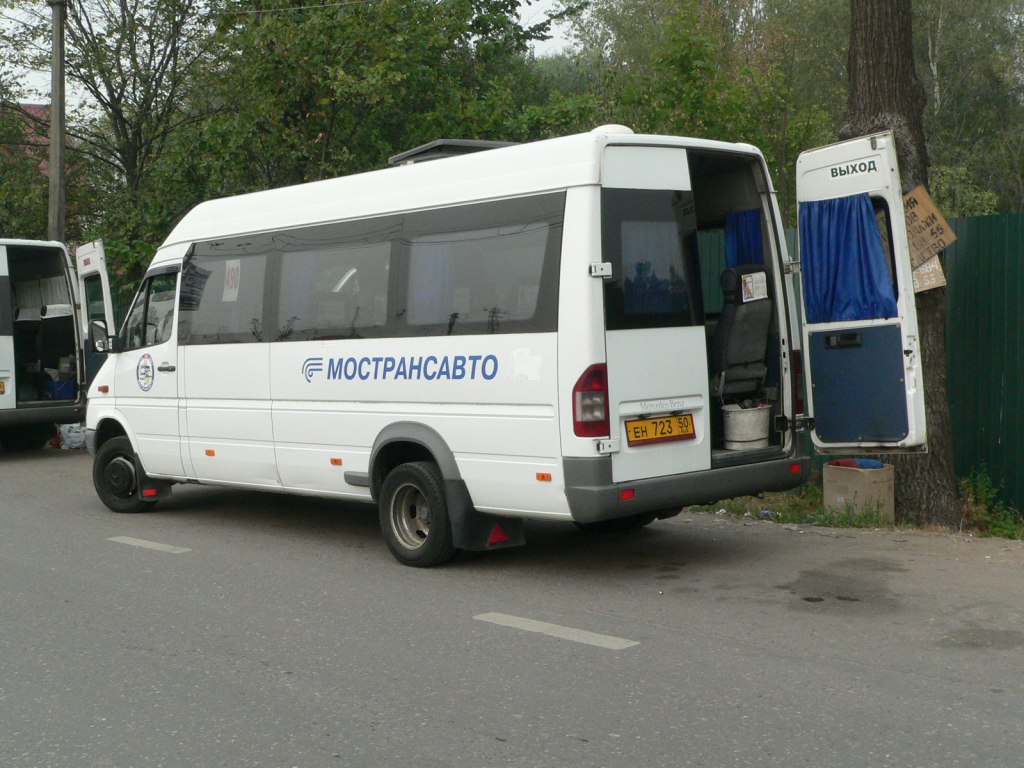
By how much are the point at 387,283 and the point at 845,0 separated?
3199 cm

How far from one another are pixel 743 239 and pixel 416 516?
2.93 m

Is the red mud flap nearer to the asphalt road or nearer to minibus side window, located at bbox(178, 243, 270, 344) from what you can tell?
the asphalt road

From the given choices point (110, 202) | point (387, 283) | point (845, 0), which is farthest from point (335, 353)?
point (845, 0)

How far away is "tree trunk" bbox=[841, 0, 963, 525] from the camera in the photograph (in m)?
8.88

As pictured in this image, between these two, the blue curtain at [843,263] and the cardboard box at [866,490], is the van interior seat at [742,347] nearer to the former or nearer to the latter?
the blue curtain at [843,263]

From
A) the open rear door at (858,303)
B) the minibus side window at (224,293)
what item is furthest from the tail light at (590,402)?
the minibus side window at (224,293)

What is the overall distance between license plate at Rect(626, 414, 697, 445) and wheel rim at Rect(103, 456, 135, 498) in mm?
5341

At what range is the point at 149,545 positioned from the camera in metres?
8.84

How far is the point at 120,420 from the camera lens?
1023 centimetres

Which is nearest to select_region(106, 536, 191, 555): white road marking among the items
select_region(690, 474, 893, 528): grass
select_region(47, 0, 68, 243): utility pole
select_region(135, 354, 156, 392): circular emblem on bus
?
select_region(135, 354, 156, 392): circular emblem on bus

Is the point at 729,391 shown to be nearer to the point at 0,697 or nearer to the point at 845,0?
the point at 0,697

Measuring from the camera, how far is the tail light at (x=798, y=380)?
306 inches

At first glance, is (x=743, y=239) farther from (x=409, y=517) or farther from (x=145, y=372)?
(x=145, y=372)

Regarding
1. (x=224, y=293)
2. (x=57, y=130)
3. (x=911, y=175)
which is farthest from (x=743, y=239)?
(x=57, y=130)
